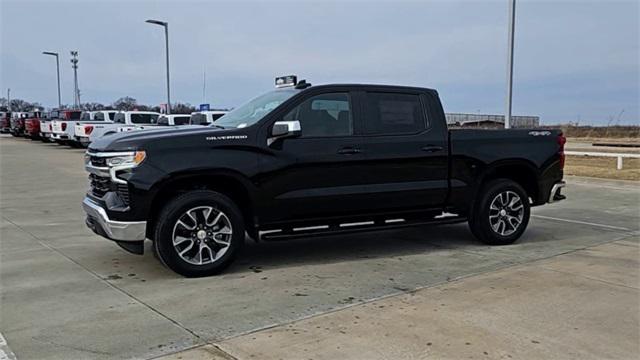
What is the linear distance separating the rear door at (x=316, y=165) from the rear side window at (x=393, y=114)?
9.3 inches

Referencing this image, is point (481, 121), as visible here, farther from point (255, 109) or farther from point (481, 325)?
point (481, 325)

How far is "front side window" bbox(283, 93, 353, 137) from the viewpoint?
6.38 metres

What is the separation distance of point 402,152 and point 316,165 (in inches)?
42.4

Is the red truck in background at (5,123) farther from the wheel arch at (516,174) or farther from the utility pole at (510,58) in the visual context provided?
the wheel arch at (516,174)

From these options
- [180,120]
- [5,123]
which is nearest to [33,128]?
[5,123]

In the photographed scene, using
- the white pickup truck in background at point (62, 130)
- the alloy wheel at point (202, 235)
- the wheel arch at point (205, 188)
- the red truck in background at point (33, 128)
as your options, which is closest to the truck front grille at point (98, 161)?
the wheel arch at point (205, 188)

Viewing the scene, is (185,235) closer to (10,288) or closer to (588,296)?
(10,288)

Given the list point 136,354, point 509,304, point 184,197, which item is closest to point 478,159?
point 509,304

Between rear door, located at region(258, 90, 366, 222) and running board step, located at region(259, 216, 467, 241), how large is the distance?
0.16 meters

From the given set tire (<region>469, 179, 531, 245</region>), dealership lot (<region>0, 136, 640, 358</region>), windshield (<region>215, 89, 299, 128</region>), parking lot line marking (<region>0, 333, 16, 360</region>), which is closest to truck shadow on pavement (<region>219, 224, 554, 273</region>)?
dealership lot (<region>0, 136, 640, 358</region>)

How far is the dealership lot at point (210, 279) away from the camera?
4.38m

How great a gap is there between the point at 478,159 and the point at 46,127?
29.7 metres

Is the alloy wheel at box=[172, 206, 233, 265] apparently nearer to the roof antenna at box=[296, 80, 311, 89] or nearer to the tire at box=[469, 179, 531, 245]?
the roof antenna at box=[296, 80, 311, 89]

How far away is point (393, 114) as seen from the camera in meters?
6.90
